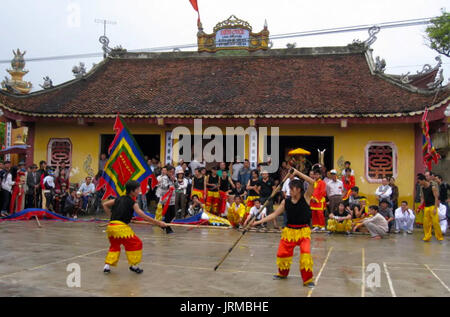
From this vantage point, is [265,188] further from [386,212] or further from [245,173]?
[386,212]

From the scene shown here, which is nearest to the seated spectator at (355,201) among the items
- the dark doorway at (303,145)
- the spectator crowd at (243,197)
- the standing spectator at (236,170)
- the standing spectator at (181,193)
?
the spectator crowd at (243,197)

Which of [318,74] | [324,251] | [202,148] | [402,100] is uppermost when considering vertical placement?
[318,74]

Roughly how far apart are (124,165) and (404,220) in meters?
6.79

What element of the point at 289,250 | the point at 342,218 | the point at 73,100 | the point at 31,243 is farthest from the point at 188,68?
the point at 289,250

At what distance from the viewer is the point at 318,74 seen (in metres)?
15.9

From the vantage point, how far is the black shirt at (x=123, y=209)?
6.31 meters

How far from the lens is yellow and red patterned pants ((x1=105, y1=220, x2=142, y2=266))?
20.4 ft

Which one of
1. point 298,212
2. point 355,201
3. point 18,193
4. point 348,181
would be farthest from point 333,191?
point 18,193

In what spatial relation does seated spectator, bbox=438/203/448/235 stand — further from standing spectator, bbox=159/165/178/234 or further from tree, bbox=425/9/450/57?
tree, bbox=425/9/450/57

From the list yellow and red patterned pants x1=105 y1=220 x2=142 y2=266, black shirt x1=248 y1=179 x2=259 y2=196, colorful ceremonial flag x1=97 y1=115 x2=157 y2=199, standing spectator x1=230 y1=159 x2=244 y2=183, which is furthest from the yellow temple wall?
yellow and red patterned pants x1=105 y1=220 x2=142 y2=266

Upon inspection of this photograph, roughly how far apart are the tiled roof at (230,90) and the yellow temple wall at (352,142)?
0.92 metres
